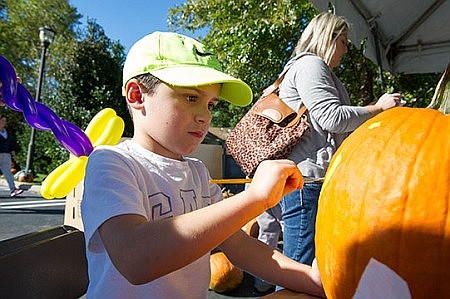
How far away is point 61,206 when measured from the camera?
7344mm

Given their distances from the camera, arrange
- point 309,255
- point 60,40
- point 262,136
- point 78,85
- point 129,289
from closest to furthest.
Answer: point 129,289
point 309,255
point 262,136
point 78,85
point 60,40

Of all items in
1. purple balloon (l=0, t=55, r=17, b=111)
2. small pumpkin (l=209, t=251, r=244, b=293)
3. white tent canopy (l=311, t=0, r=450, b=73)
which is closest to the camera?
purple balloon (l=0, t=55, r=17, b=111)

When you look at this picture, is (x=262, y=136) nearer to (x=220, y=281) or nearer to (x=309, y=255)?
(x=309, y=255)

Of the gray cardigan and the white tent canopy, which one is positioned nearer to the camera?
the gray cardigan

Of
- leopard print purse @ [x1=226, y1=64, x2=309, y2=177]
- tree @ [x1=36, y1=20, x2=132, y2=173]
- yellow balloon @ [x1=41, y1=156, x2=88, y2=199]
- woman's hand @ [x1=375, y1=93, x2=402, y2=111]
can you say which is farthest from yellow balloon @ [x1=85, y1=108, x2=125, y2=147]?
tree @ [x1=36, y1=20, x2=132, y2=173]

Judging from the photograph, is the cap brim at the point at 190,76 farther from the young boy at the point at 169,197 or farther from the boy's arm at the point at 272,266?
the boy's arm at the point at 272,266

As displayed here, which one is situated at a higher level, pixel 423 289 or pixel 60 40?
pixel 60 40

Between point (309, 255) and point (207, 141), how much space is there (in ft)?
44.4

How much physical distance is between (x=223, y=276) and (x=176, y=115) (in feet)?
7.36

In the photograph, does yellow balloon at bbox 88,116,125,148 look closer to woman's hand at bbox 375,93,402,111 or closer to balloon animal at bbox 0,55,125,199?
balloon animal at bbox 0,55,125,199

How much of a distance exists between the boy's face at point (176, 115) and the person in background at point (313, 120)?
75 cm

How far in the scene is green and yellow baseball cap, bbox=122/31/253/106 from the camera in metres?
1.00

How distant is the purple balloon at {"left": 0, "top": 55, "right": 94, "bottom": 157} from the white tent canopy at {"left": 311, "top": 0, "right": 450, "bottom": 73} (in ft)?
7.09

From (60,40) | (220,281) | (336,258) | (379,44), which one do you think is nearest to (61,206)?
→ (220,281)
